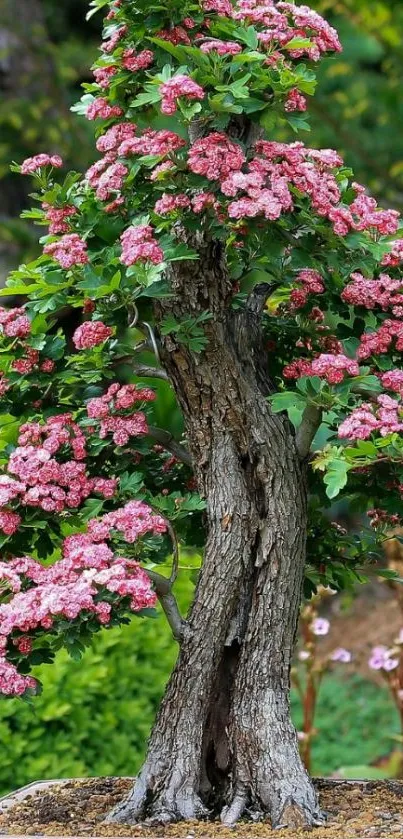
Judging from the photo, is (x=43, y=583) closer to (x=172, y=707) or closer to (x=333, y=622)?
(x=172, y=707)

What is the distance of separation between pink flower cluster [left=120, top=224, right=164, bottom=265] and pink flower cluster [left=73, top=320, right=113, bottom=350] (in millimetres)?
216

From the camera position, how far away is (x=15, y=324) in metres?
2.54

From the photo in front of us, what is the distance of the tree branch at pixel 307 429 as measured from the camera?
2.62m

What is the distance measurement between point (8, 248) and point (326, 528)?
17.4 feet

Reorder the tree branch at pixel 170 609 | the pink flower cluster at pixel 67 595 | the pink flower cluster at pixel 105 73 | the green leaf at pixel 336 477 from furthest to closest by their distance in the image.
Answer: the tree branch at pixel 170 609, the pink flower cluster at pixel 105 73, the pink flower cluster at pixel 67 595, the green leaf at pixel 336 477

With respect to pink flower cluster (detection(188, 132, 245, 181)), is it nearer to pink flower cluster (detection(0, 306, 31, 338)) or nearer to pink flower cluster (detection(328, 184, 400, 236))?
pink flower cluster (detection(328, 184, 400, 236))

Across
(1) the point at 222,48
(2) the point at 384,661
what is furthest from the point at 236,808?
(2) the point at 384,661

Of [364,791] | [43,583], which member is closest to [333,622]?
[364,791]

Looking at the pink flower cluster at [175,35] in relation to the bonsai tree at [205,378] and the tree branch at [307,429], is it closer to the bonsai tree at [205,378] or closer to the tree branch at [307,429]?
the bonsai tree at [205,378]

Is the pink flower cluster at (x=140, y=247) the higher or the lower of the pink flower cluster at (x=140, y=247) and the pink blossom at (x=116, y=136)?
the lower

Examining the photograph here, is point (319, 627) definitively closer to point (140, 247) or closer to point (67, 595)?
point (67, 595)

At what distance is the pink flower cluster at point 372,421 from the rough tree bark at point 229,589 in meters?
0.34

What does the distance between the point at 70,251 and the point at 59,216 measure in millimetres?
162

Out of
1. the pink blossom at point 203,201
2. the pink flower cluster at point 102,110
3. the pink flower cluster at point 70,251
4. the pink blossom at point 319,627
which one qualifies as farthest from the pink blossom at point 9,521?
the pink blossom at point 319,627
